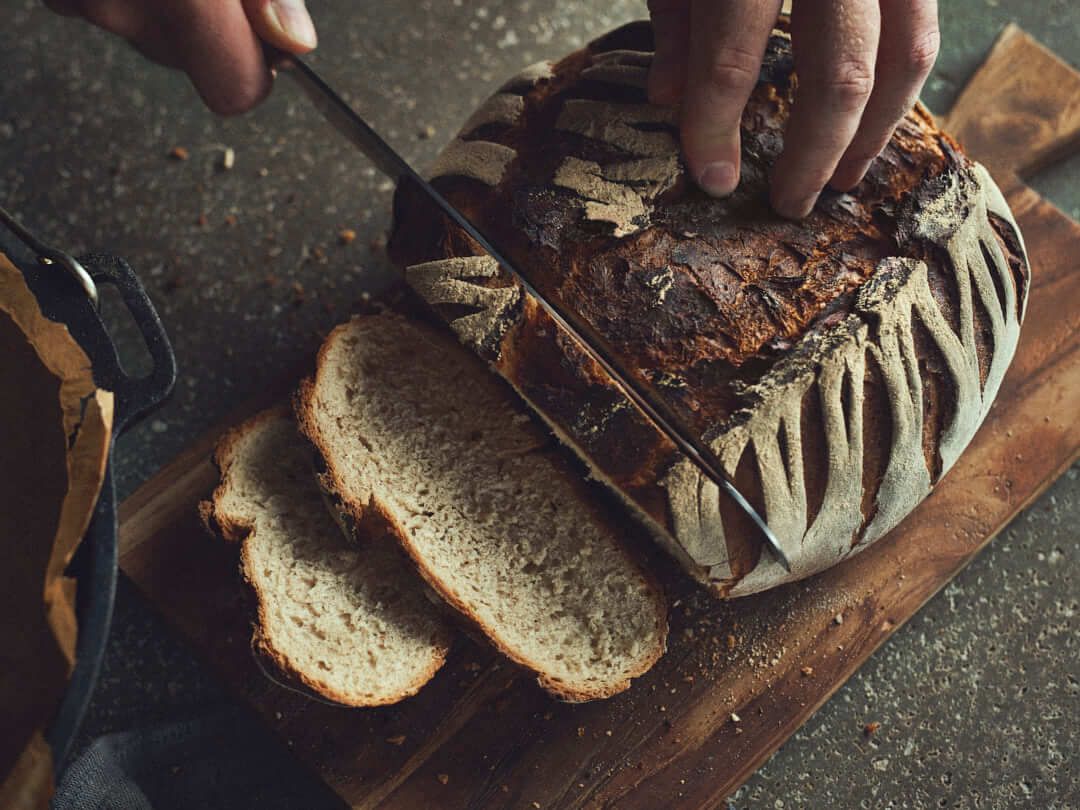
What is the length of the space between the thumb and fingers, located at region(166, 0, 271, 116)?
0.02m

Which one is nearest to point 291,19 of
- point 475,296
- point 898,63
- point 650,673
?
point 475,296

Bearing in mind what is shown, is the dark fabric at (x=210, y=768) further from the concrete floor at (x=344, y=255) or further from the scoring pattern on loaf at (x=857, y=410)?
the scoring pattern on loaf at (x=857, y=410)

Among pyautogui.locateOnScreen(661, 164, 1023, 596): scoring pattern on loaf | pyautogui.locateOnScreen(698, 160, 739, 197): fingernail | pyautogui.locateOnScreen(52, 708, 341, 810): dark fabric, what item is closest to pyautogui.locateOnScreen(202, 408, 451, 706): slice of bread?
pyautogui.locateOnScreen(52, 708, 341, 810): dark fabric

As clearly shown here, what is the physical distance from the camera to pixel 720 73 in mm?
1496

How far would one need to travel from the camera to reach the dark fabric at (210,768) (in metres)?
1.80

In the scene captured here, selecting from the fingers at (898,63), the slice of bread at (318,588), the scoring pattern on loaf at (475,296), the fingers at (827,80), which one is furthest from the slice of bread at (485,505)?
the fingers at (898,63)

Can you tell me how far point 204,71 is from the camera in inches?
68.0

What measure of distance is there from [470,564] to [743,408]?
1.81 ft

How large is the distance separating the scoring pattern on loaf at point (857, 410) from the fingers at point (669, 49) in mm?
449

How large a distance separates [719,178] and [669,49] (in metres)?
0.26

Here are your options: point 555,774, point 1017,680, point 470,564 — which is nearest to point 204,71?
point 470,564

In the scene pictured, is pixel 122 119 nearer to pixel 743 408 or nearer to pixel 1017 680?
pixel 743 408

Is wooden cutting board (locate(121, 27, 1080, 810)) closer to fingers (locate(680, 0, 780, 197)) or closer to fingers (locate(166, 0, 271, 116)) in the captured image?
fingers (locate(166, 0, 271, 116))

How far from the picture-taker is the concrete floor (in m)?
1.92
